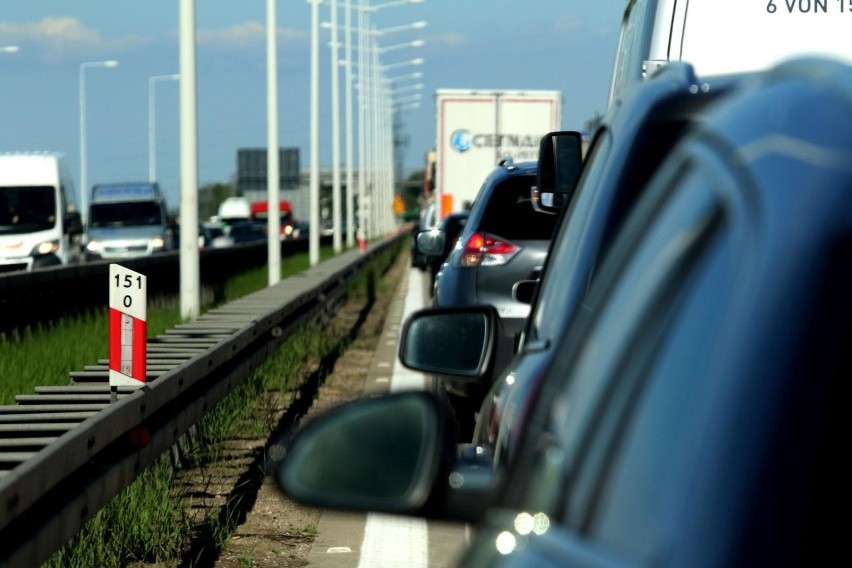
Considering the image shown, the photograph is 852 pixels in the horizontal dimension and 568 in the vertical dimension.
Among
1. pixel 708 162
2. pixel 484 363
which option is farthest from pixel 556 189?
pixel 708 162

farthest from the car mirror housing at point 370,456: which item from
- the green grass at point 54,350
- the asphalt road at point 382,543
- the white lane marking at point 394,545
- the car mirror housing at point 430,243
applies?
the car mirror housing at point 430,243

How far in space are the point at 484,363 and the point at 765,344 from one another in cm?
236

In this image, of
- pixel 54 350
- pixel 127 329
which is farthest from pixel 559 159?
pixel 54 350

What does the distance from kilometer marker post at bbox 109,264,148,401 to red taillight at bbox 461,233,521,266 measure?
3.89 meters

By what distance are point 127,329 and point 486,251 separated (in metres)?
4.10

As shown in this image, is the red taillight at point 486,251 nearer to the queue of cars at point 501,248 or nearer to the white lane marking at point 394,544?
the queue of cars at point 501,248

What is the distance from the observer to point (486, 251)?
1202 cm

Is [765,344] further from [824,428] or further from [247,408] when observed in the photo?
[247,408]

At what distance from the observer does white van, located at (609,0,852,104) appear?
6.68 meters

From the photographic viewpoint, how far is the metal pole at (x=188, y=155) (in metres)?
20.9

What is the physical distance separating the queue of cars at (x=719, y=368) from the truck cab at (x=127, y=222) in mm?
40004

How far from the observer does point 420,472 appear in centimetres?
201

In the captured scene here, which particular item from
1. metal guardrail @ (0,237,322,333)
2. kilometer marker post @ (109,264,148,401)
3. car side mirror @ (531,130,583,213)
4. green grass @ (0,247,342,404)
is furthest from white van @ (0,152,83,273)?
car side mirror @ (531,130,583,213)

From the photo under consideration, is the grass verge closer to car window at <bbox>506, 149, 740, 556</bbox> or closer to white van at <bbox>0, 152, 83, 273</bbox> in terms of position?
car window at <bbox>506, 149, 740, 556</bbox>
